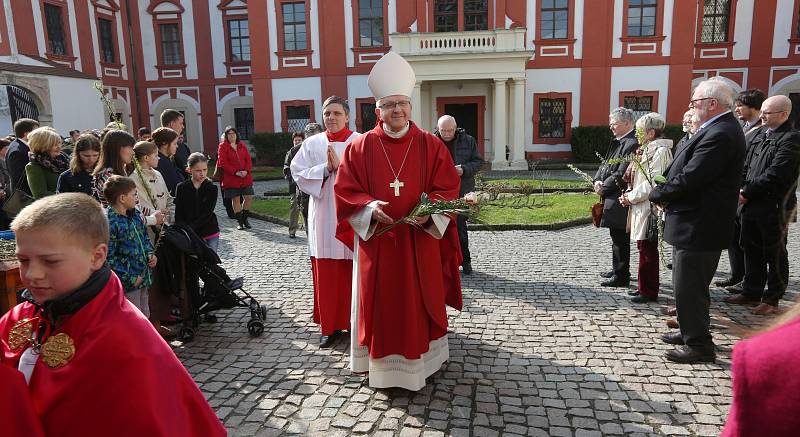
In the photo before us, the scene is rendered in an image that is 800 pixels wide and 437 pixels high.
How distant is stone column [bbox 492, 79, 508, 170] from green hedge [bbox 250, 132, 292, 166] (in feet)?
28.3

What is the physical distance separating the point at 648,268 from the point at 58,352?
17.3 ft

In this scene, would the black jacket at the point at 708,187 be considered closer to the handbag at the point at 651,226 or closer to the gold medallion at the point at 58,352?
the handbag at the point at 651,226

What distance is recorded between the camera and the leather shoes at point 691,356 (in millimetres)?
4000

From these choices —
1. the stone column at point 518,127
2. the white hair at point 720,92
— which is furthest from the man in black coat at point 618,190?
the stone column at point 518,127

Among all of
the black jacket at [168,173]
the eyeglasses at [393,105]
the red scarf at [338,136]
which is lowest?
the black jacket at [168,173]

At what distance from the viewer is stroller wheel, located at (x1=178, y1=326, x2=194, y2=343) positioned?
4.74 meters

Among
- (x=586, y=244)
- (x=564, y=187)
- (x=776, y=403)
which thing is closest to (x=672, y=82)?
(x=564, y=187)

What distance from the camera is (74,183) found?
4.45m

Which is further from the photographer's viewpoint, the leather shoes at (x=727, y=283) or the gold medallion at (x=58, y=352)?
the leather shoes at (x=727, y=283)

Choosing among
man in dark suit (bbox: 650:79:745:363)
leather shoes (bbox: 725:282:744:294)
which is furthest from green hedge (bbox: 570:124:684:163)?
man in dark suit (bbox: 650:79:745:363)

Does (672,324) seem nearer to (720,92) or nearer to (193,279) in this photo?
(720,92)

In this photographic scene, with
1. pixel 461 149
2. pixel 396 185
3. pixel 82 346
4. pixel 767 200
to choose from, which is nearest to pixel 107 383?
pixel 82 346

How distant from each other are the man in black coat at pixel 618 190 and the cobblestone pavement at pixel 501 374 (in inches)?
12.6

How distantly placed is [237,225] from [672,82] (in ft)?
57.8
